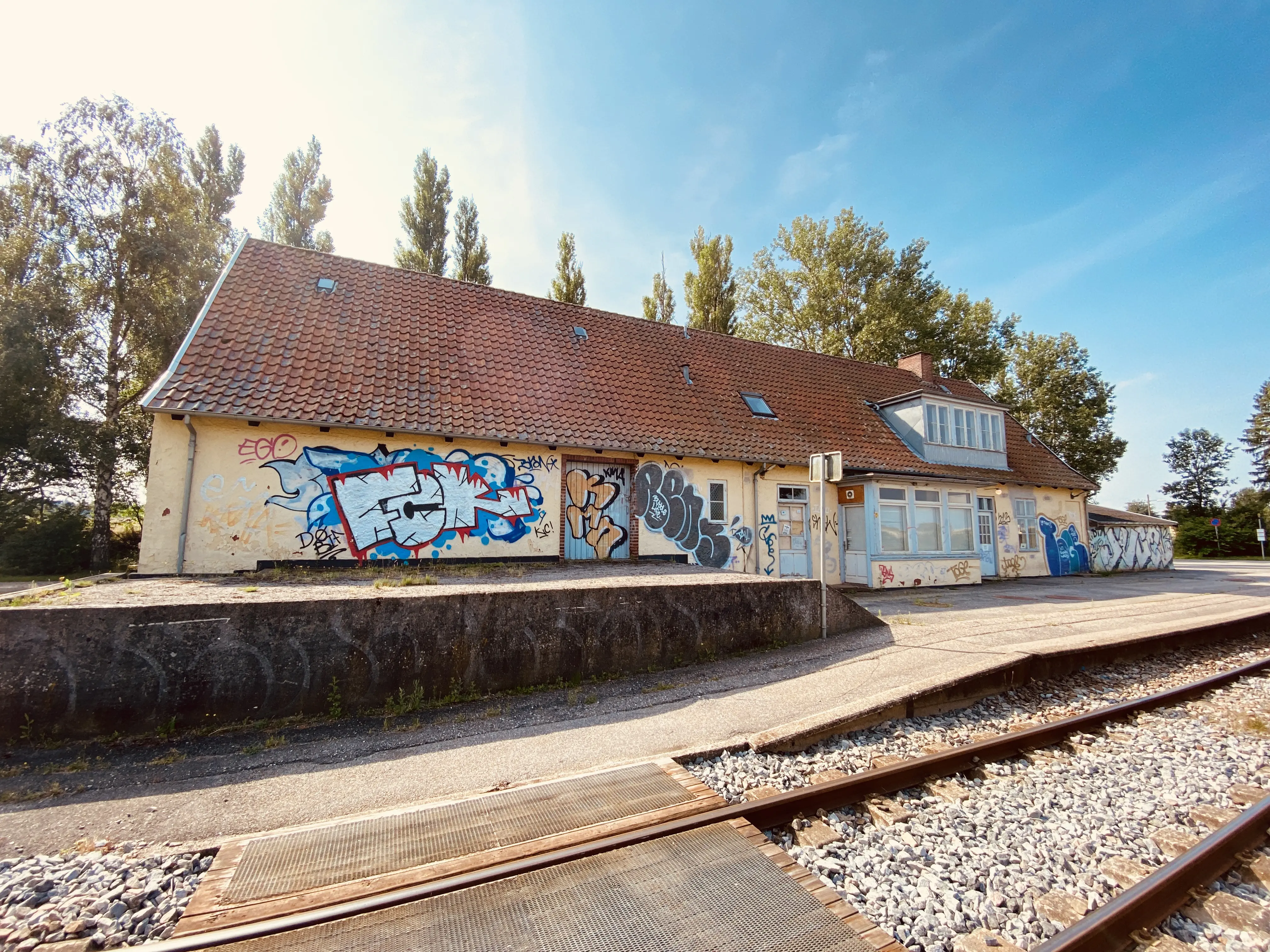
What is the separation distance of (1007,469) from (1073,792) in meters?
18.7

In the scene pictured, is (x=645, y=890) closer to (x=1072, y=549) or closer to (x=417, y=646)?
(x=417, y=646)

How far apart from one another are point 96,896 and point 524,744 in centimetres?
277

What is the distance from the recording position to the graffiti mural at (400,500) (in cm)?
984

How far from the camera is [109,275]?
18641 millimetres

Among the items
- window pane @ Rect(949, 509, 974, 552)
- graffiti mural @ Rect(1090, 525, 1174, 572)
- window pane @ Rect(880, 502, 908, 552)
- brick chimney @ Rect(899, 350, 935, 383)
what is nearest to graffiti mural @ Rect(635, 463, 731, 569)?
window pane @ Rect(880, 502, 908, 552)

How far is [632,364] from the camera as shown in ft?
50.3

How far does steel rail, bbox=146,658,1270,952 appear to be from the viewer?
246cm

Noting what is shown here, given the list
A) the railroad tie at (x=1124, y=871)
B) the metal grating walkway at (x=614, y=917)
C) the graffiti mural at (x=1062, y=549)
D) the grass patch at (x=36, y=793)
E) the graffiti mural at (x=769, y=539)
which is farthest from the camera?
the graffiti mural at (x=1062, y=549)

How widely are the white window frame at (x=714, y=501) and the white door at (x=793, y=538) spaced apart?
1.71 metres

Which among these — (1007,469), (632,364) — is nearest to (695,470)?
→ (632,364)

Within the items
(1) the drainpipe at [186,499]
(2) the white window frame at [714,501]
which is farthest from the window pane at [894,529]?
(1) the drainpipe at [186,499]

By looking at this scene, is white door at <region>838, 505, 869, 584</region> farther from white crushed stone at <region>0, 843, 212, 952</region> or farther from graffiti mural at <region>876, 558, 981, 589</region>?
white crushed stone at <region>0, 843, 212, 952</region>

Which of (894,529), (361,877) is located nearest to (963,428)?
(894,529)

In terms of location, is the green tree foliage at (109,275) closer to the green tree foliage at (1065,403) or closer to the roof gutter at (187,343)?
the roof gutter at (187,343)
